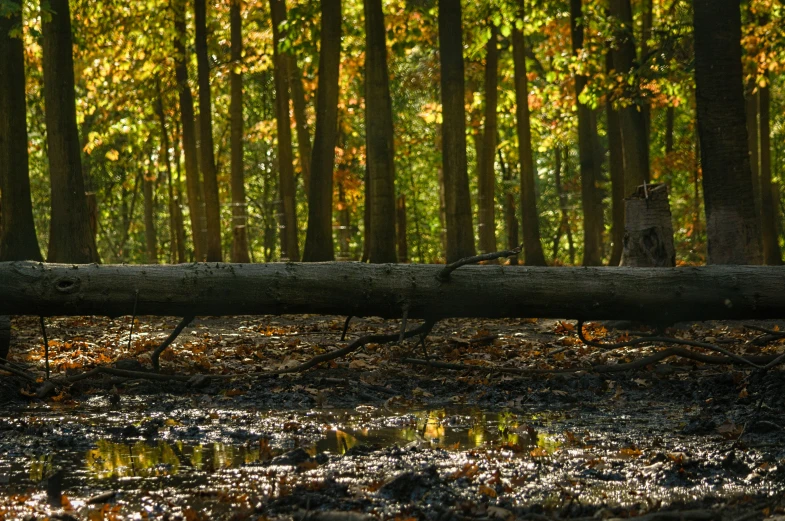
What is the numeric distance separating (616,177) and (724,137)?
314 inches

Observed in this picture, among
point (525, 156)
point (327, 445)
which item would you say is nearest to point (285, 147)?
point (525, 156)

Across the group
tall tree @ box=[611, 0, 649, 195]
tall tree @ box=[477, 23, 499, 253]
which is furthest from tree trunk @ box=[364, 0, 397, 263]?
tall tree @ box=[477, 23, 499, 253]

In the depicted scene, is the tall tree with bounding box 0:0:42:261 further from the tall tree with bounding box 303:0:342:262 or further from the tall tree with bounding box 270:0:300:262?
the tall tree with bounding box 270:0:300:262

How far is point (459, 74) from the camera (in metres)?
17.2

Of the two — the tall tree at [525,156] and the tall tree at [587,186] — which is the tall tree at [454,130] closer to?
the tall tree at [525,156]

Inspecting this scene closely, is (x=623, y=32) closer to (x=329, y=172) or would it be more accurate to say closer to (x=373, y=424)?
(x=329, y=172)

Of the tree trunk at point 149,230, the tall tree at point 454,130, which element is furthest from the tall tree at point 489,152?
the tree trunk at point 149,230

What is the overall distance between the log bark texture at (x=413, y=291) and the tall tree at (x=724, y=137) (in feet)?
11.1

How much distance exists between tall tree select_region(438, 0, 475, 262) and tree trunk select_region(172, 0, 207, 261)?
672cm

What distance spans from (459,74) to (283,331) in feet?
24.9

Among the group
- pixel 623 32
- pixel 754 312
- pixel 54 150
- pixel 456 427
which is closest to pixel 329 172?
pixel 54 150

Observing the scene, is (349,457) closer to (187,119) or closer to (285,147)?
(285,147)

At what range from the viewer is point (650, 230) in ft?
33.3

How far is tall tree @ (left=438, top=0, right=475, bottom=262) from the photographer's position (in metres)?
16.9
